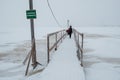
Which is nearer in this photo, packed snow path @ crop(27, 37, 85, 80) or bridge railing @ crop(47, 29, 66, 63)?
packed snow path @ crop(27, 37, 85, 80)

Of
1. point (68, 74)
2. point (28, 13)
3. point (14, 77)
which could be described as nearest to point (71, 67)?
point (68, 74)

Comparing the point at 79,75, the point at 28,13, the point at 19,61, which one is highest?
the point at 28,13

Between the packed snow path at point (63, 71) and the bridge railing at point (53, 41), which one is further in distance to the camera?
the bridge railing at point (53, 41)

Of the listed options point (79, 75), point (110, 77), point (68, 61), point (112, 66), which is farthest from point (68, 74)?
point (112, 66)

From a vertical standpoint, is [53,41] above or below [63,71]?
below

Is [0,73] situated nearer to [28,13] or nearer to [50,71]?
Answer: [28,13]

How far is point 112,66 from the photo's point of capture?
9.83m

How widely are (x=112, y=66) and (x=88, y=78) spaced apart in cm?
261

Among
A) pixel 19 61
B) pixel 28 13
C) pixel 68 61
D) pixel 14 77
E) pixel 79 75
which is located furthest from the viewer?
pixel 19 61

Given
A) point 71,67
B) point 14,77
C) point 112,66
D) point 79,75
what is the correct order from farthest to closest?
point 112,66 < point 14,77 < point 71,67 < point 79,75

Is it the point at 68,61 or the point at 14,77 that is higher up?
the point at 68,61

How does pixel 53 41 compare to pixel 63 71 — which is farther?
pixel 53 41

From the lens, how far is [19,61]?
11.2 m

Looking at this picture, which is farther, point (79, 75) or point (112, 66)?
point (112, 66)
